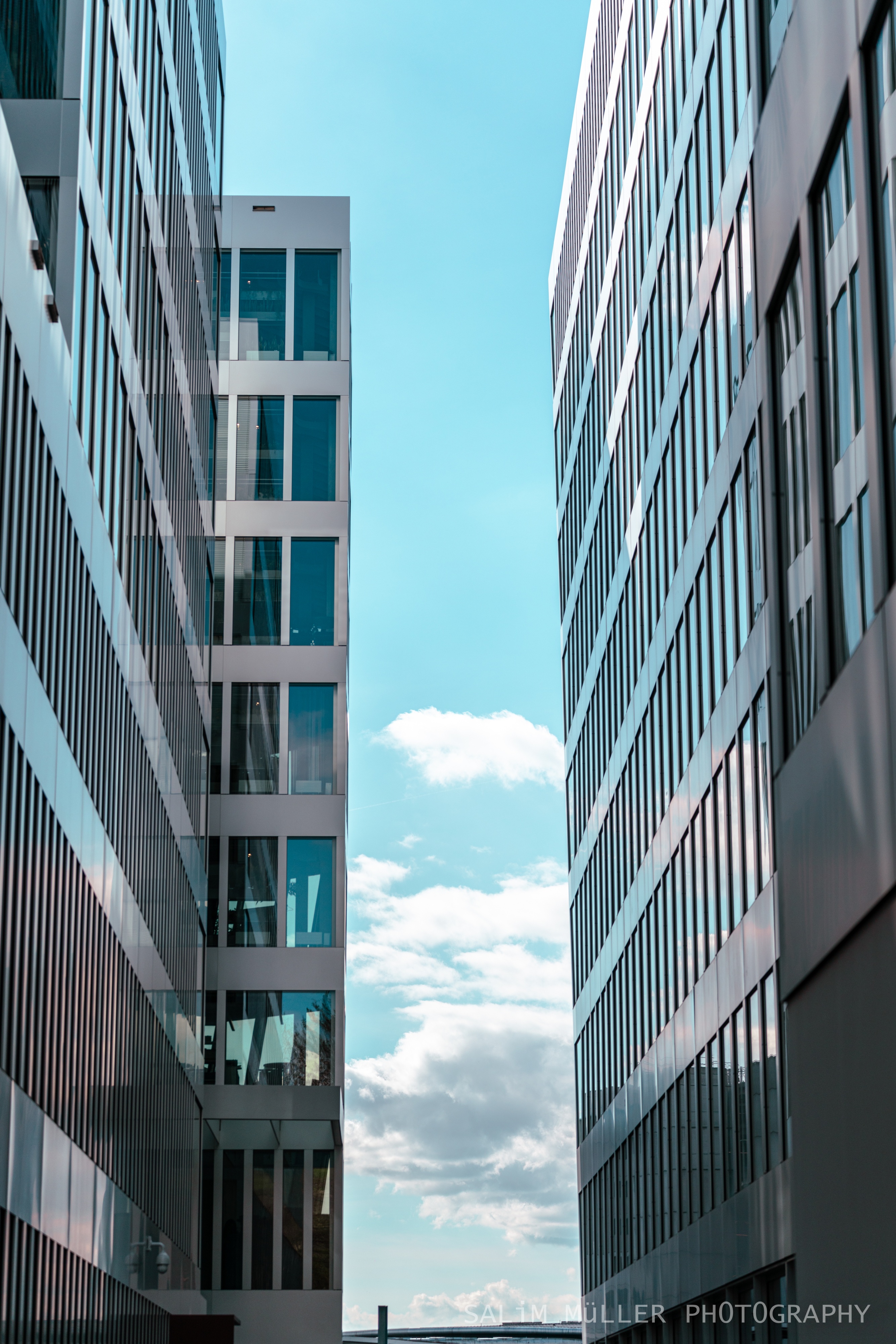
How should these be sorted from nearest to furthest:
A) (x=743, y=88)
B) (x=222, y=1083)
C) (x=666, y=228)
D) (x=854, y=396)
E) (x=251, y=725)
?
(x=854, y=396)
(x=743, y=88)
(x=666, y=228)
(x=222, y=1083)
(x=251, y=725)

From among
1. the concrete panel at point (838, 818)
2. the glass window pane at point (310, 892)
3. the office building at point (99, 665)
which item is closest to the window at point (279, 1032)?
the glass window pane at point (310, 892)

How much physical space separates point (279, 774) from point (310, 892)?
3.64m

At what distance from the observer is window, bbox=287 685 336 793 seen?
52.4 m

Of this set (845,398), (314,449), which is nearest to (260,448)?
(314,449)

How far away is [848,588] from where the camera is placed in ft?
76.1

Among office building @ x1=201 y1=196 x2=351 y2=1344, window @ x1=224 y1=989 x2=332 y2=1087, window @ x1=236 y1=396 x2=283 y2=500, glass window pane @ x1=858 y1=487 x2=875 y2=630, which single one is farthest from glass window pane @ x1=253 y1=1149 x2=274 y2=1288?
glass window pane @ x1=858 y1=487 x2=875 y2=630

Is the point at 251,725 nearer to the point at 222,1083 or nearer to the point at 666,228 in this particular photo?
the point at 222,1083

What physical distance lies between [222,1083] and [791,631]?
2721cm

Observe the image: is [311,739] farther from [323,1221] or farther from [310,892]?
[323,1221]

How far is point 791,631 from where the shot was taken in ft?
88.2

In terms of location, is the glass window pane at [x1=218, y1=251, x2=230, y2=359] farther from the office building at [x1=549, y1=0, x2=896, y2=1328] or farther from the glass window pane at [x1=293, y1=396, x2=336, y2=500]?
the office building at [x1=549, y1=0, x2=896, y2=1328]

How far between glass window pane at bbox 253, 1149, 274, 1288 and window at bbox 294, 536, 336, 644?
50.5 ft

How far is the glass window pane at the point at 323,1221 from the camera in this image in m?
48.7

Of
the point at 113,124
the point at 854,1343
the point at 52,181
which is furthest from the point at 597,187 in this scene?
the point at 854,1343
